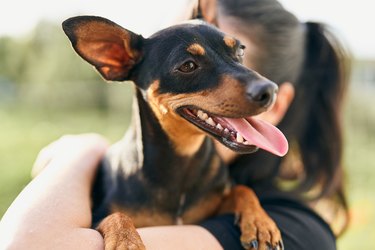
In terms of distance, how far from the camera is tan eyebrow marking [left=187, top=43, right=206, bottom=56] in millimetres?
2182

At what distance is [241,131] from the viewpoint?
6.73 ft

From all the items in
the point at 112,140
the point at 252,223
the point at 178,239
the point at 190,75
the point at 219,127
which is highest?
the point at 190,75

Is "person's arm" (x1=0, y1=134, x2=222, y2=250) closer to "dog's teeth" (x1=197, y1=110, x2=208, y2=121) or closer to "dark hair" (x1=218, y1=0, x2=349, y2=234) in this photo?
"dog's teeth" (x1=197, y1=110, x2=208, y2=121)

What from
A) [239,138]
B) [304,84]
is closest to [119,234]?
[239,138]

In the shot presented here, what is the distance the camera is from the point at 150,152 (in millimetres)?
2455

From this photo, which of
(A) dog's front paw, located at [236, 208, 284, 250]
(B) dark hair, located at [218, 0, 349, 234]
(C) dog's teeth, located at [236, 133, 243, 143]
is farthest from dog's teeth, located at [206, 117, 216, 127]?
(B) dark hair, located at [218, 0, 349, 234]

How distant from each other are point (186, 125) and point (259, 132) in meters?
0.35

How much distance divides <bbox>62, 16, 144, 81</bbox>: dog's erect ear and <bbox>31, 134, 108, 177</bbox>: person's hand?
313 millimetres

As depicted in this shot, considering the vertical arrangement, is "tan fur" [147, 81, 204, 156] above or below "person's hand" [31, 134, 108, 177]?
above

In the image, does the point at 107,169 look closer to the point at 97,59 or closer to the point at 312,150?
the point at 97,59

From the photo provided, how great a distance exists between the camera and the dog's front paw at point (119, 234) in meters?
1.91

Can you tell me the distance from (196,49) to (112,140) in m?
8.54

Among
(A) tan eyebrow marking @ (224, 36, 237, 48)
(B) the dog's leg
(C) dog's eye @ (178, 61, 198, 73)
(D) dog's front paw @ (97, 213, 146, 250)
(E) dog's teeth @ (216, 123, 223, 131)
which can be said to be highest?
(A) tan eyebrow marking @ (224, 36, 237, 48)

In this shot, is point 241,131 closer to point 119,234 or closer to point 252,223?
point 252,223
